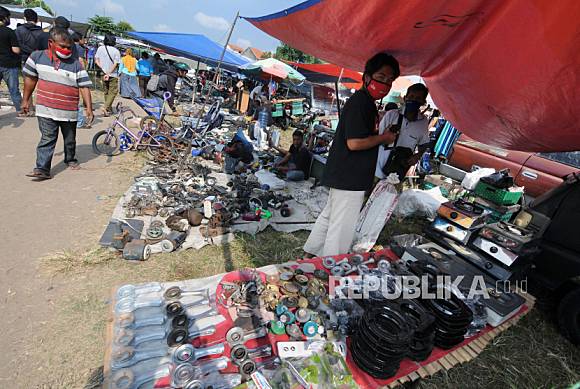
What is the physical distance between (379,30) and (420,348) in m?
2.53

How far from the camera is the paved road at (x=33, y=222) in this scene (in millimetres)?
2531

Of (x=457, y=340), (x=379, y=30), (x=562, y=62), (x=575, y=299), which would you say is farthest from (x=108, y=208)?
(x=575, y=299)

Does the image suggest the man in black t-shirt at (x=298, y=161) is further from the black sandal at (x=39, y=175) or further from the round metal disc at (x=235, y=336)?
the round metal disc at (x=235, y=336)

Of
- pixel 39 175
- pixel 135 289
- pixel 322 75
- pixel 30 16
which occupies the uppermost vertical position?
pixel 322 75

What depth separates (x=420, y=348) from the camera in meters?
1.97

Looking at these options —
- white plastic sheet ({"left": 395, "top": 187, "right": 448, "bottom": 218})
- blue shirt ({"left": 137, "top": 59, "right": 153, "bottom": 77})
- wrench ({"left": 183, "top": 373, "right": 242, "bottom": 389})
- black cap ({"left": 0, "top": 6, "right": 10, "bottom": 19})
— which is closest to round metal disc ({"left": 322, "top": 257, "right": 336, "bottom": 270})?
wrench ({"left": 183, "top": 373, "right": 242, "bottom": 389})

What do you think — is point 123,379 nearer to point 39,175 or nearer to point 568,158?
point 39,175

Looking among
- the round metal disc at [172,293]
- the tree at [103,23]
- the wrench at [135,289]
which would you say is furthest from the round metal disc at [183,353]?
the tree at [103,23]

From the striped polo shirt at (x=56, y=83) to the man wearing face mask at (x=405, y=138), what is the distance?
4854 mm

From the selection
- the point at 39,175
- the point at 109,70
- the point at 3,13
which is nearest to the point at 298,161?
the point at 39,175

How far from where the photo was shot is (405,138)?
4086mm

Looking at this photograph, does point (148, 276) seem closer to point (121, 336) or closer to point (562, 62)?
point (121, 336)

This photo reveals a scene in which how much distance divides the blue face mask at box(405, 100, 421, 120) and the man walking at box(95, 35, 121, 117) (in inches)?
362

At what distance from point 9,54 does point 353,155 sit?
882 cm
